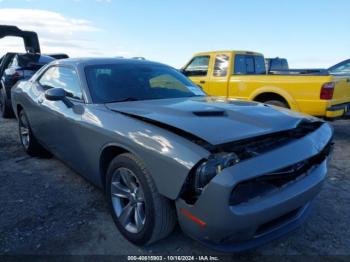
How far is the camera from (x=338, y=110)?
19.2 feet

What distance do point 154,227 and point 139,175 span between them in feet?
1.33

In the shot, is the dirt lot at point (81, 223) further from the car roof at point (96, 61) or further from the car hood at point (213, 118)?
the car roof at point (96, 61)

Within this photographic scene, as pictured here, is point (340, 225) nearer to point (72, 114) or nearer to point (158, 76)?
point (158, 76)

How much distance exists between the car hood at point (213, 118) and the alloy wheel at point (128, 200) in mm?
511

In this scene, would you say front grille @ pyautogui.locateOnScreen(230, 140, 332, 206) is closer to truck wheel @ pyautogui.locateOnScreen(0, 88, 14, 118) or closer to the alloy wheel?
the alloy wheel

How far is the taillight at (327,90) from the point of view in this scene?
5648 mm

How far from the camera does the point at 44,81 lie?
440cm

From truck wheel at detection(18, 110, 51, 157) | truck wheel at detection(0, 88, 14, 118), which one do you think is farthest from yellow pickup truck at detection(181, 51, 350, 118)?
truck wheel at detection(0, 88, 14, 118)

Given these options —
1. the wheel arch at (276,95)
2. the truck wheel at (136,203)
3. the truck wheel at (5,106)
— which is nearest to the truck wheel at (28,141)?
the truck wheel at (136,203)

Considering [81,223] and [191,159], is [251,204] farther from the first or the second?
[81,223]

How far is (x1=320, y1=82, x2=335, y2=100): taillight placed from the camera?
5648 millimetres

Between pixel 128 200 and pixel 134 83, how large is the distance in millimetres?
1391

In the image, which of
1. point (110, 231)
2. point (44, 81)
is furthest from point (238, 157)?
point (44, 81)

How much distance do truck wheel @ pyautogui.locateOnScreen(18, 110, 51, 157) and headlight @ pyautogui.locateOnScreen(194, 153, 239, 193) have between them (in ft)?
11.5
